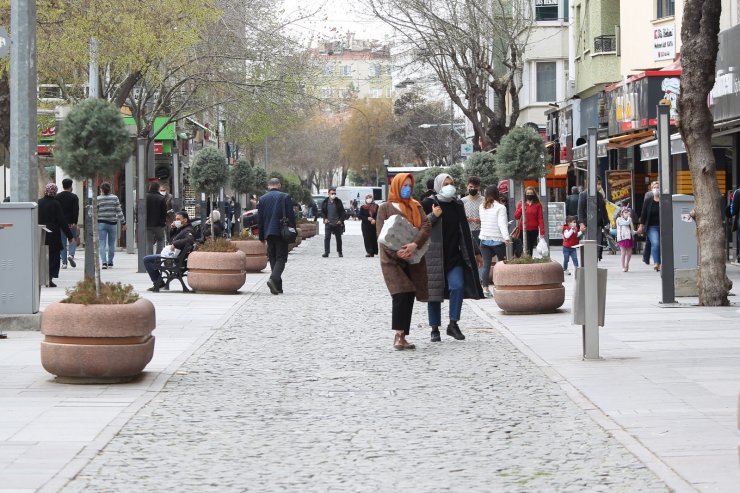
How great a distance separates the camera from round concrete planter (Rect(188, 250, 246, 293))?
2281cm

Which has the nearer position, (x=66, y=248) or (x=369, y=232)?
(x=66, y=248)

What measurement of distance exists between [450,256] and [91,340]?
494cm

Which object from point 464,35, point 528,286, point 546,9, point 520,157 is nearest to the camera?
point 528,286

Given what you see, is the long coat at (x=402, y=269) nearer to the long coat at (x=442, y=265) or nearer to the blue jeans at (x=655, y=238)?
the long coat at (x=442, y=265)

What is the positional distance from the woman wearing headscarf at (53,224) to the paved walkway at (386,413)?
7.94 meters

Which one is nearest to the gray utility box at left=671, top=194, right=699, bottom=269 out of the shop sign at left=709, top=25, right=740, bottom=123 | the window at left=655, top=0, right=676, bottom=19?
the shop sign at left=709, top=25, right=740, bottom=123

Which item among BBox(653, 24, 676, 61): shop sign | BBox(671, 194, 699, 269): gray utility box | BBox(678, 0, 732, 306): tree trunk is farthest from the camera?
BBox(653, 24, 676, 61): shop sign

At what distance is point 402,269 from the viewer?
14.7 meters

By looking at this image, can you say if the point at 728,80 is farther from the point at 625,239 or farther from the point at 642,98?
the point at 642,98

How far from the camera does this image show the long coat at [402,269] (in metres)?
14.6

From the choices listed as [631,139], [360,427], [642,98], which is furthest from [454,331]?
[631,139]

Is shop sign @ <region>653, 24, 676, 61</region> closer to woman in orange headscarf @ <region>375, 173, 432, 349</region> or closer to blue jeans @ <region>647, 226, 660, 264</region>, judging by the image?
blue jeans @ <region>647, 226, 660, 264</region>


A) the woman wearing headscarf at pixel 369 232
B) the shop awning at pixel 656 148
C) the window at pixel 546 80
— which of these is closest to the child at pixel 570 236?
the shop awning at pixel 656 148

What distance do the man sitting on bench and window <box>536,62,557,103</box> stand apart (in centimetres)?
3777
